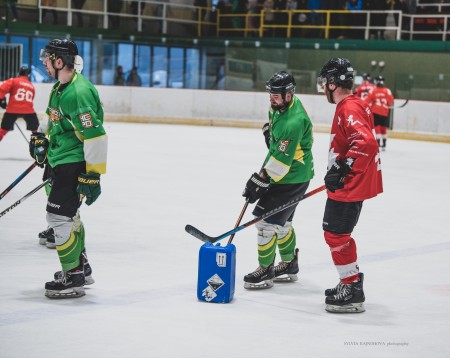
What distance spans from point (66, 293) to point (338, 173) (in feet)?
5.34

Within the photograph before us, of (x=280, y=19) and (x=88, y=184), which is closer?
(x=88, y=184)

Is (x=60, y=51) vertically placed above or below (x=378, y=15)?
below

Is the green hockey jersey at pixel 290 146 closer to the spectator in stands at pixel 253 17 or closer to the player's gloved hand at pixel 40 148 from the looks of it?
the player's gloved hand at pixel 40 148

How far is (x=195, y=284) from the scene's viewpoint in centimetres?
514

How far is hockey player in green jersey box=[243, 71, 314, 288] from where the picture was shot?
193 inches

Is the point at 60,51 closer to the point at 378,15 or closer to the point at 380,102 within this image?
the point at 380,102

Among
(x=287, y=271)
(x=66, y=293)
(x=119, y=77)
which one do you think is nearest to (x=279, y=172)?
(x=287, y=271)

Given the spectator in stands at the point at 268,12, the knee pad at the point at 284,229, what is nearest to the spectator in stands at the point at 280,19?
the spectator in stands at the point at 268,12

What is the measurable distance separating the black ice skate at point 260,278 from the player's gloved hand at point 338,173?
95 centimetres

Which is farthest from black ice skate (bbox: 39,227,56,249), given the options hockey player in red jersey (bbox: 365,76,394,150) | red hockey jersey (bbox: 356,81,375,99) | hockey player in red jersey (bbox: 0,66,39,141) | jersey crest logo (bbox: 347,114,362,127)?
red hockey jersey (bbox: 356,81,375,99)

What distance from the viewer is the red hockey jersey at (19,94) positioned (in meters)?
11.6

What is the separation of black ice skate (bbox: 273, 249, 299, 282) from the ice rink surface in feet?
0.26

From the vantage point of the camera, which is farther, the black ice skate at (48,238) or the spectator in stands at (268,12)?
the spectator in stands at (268,12)

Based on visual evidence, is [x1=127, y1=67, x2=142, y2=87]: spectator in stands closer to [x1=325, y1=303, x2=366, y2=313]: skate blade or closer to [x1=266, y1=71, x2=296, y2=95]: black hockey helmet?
[x1=266, y1=71, x2=296, y2=95]: black hockey helmet
